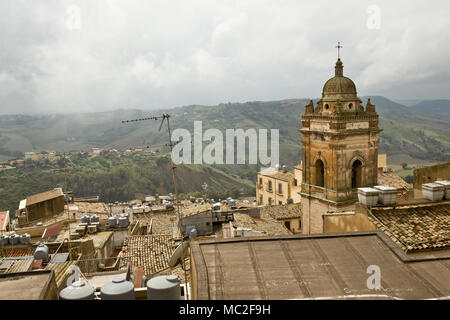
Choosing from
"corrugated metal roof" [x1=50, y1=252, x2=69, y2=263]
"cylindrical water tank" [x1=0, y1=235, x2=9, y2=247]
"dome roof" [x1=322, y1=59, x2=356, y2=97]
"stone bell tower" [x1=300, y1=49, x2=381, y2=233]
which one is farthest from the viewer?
"dome roof" [x1=322, y1=59, x2=356, y2=97]

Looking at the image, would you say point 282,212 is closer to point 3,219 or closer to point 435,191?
point 435,191

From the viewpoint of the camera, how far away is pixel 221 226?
20984 millimetres

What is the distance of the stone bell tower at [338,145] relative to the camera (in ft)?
61.8

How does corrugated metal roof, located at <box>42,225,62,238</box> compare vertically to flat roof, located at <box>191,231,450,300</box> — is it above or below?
below

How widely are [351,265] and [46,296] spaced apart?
14.8ft

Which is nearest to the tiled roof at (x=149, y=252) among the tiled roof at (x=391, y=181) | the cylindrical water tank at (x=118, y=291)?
the cylindrical water tank at (x=118, y=291)

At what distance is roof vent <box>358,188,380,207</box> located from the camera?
10.2 m

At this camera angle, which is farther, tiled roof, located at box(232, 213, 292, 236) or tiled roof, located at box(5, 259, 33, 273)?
tiled roof, located at box(232, 213, 292, 236)

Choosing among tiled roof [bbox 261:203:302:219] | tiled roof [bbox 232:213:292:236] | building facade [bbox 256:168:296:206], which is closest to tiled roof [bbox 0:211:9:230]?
tiled roof [bbox 232:213:292:236]

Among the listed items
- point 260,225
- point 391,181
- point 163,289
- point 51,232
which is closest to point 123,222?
point 51,232

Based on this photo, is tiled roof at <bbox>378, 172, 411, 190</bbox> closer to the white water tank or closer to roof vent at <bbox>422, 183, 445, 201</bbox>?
roof vent at <bbox>422, 183, 445, 201</bbox>

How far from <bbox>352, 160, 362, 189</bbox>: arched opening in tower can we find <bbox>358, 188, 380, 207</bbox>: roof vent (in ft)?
31.6

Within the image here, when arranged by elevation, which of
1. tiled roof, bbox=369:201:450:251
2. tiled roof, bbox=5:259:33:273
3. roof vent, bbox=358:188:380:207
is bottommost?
tiled roof, bbox=5:259:33:273
